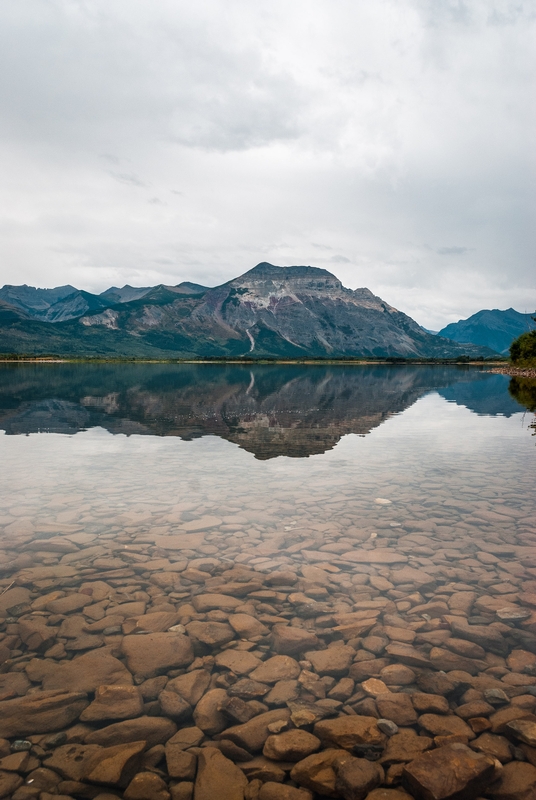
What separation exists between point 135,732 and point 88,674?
1.79 meters

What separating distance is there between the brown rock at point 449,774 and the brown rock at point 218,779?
2.29 meters

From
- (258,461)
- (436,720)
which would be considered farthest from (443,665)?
(258,461)

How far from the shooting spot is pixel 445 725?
24.8ft

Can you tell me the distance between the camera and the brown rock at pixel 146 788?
21.0 ft

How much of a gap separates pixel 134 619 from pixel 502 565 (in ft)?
32.3

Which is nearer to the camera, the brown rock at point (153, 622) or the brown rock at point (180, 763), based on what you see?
the brown rock at point (180, 763)

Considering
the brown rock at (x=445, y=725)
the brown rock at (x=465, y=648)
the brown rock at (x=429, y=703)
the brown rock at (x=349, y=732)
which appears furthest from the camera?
the brown rock at (x=465, y=648)

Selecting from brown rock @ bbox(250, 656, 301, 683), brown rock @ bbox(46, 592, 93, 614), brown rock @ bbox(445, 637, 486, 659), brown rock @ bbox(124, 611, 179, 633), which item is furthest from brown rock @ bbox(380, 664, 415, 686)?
brown rock @ bbox(46, 592, 93, 614)

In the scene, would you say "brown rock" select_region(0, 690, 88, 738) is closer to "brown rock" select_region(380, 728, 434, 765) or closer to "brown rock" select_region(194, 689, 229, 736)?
"brown rock" select_region(194, 689, 229, 736)

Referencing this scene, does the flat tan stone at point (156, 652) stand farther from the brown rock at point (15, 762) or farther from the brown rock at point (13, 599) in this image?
the brown rock at point (13, 599)

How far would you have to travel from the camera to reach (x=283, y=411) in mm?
54531

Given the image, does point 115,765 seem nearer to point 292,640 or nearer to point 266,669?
point 266,669

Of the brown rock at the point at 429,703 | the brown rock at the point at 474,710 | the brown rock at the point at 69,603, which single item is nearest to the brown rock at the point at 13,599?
the brown rock at the point at 69,603

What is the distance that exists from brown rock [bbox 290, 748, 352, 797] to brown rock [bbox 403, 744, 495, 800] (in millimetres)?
944
